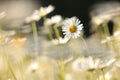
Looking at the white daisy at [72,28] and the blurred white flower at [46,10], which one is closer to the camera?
the white daisy at [72,28]

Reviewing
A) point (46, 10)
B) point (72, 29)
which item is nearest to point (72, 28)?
point (72, 29)

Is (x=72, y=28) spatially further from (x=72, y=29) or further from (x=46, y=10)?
(x=46, y=10)

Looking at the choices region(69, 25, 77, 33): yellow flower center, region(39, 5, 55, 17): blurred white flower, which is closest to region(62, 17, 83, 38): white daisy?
region(69, 25, 77, 33): yellow flower center

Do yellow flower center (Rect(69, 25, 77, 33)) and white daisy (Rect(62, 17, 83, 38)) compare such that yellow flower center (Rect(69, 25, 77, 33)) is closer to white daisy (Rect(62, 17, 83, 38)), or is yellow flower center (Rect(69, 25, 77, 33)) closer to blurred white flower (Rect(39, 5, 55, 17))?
white daisy (Rect(62, 17, 83, 38))

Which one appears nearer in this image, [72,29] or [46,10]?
[72,29]

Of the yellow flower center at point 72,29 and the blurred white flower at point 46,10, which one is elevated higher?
the blurred white flower at point 46,10

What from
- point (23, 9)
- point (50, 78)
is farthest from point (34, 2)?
point (50, 78)

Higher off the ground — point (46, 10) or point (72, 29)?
point (46, 10)

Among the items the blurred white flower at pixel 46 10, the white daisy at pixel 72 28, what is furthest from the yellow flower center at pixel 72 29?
the blurred white flower at pixel 46 10

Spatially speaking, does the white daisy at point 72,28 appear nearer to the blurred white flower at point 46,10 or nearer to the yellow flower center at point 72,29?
the yellow flower center at point 72,29

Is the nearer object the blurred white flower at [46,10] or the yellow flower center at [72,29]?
the yellow flower center at [72,29]

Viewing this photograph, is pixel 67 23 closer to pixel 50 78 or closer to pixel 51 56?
pixel 50 78
